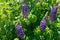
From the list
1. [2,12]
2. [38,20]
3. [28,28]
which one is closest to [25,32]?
[28,28]

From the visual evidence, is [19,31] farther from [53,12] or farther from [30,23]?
[53,12]

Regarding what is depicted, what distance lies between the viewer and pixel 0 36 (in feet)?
7.84

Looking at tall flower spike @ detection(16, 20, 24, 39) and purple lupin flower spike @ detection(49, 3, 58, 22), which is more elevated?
purple lupin flower spike @ detection(49, 3, 58, 22)

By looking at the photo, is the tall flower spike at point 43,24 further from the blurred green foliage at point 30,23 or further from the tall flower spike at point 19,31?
the tall flower spike at point 19,31

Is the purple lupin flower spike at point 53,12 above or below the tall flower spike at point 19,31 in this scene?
above

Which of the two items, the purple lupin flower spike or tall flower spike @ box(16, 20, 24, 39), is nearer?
tall flower spike @ box(16, 20, 24, 39)

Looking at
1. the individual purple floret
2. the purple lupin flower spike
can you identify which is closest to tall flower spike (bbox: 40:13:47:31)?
the individual purple floret

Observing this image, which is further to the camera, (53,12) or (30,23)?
(30,23)

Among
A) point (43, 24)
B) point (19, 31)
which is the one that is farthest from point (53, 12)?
point (19, 31)

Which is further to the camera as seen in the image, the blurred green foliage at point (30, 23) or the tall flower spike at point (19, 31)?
the blurred green foliage at point (30, 23)

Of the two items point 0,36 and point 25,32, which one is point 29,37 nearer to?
point 25,32

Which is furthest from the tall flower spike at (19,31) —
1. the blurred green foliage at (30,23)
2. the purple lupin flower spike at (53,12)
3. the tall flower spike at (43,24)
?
the purple lupin flower spike at (53,12)

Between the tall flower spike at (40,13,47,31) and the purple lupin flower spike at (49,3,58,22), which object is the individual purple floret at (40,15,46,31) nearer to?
the tall flower spike at (40,13,47,31)

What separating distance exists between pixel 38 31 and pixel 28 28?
171 mm
